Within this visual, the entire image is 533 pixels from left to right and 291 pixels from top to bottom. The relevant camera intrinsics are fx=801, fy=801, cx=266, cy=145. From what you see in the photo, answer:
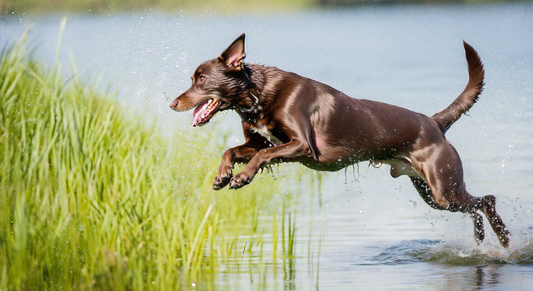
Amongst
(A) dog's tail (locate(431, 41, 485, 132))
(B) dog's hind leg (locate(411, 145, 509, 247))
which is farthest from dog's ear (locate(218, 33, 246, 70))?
(A) dog's tail (locate(431, 41, 485, 132))

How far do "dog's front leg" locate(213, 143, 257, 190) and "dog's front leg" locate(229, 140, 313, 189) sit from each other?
24 cm

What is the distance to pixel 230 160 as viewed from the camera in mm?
6152

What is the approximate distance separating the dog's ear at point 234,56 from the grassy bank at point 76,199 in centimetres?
109

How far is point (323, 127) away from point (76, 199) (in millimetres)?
2036

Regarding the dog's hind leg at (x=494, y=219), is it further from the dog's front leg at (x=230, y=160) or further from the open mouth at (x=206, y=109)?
the open mouth at (x=206, y=109)

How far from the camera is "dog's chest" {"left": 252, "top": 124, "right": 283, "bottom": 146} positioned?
6.24 meters

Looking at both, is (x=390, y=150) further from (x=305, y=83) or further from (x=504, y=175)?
(x=504, y=175)

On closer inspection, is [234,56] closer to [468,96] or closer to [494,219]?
[468,96]

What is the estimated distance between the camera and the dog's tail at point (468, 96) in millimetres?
7320

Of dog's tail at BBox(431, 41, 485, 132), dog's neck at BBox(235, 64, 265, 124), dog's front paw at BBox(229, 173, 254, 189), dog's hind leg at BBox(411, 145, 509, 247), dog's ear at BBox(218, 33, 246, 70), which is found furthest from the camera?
dog's tail at BBox(431, 41, 485, 132)

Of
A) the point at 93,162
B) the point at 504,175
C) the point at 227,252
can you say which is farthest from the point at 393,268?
the point at 504,175

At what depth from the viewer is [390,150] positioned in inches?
272

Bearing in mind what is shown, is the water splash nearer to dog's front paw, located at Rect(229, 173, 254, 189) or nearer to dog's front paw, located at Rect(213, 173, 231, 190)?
dog's front paw, located at Rect(213, 173, 231, 190)

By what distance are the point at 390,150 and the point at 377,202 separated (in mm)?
3302
